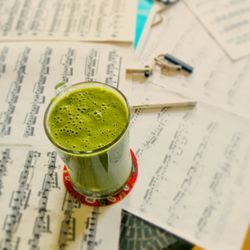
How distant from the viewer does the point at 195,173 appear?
594mm

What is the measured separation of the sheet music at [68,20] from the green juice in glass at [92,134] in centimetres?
23

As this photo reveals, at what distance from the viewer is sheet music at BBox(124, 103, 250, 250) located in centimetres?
55

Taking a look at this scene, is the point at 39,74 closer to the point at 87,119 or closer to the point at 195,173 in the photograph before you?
the point at 87,119

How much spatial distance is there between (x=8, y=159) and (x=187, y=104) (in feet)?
1.01

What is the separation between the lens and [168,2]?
2.61 feet

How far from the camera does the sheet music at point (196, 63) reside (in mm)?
677

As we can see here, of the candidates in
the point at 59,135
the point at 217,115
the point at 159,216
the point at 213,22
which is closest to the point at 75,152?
the point at 59,135

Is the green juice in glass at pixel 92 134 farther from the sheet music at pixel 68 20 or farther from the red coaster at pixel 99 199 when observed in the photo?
the sheet music at pixel 68 20

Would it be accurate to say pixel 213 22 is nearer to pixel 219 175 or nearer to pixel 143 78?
pixel 143 78

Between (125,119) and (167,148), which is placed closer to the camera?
(125,119)

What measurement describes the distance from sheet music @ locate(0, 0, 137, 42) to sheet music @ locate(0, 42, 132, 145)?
0.03 metres

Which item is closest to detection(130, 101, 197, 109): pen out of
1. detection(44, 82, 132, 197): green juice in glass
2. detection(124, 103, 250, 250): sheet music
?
detection(124, 103, 250, 250): sheet music

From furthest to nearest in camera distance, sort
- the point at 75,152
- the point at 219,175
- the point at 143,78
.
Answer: the point at 143,78, the point at 219,175, the point at 75,152

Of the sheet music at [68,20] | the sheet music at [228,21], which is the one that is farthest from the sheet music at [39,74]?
the sheet music at [228,21]
